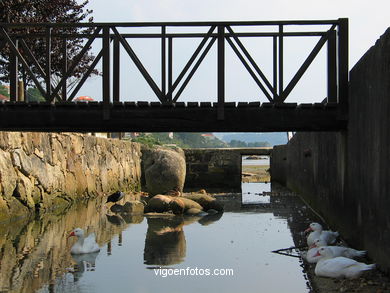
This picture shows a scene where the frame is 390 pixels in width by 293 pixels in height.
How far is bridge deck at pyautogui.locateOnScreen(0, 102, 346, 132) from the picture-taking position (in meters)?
8.74

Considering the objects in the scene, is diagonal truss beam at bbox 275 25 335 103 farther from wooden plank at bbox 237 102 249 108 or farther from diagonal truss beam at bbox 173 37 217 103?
diagonal truss beam at bbox 173 37 217 103

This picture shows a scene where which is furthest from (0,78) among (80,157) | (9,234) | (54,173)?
(9,234)

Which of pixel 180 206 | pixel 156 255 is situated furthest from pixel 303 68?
pixel 180 206

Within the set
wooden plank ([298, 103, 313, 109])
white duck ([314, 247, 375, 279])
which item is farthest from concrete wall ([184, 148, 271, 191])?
white duck ([314, 247, 375, 279])

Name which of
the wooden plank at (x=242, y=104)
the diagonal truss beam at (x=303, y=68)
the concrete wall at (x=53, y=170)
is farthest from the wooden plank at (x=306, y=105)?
the concrete wall at (x=53, y=170)

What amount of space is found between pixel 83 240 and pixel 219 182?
17.2 m

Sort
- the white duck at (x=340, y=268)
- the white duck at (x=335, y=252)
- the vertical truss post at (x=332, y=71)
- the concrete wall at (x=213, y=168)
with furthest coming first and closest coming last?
the concrete wall at (x=213, y=168) < the vertical truss post at (x=332, y=71) < the white duck at (x=335, y=252) < the white duck at (x=340, y=268)

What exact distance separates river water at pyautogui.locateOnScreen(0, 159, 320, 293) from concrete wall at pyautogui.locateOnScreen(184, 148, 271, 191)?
12.0 metres

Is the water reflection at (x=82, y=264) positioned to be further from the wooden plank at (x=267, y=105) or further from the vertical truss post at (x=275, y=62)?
the vertical truss post at (x=275, y=62)

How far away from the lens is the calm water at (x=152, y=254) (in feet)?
21.9

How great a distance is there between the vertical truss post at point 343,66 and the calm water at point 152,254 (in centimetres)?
208

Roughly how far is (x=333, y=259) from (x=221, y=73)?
3.16 m

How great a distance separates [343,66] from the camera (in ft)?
28.6

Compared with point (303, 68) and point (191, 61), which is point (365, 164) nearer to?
point (303, 68)
